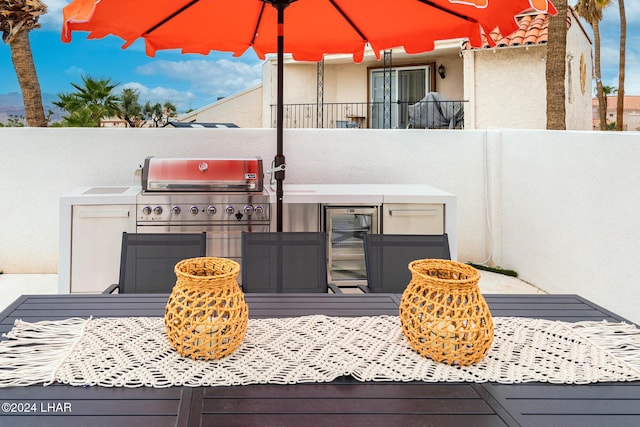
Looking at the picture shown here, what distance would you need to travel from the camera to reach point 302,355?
5.05 feet

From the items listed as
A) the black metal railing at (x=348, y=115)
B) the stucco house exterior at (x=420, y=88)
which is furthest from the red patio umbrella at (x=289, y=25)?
the black metal railing at (x=348, y=115)

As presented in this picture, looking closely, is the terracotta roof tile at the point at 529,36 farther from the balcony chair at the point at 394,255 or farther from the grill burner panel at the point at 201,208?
the balcony chair at the point at 394,255

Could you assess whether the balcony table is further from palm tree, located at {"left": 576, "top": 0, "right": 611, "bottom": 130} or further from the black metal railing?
palm tree, located at {"left": 576, "top": 0, "right": 611, "bottom": 130}

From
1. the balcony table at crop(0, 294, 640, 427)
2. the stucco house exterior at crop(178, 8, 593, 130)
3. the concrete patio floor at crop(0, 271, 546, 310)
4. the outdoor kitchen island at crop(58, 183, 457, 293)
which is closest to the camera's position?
the balcony table at crop(0, 294, 640, 427)

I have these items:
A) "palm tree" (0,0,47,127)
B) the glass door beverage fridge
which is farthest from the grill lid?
"palm tree" (0,0,47,127)

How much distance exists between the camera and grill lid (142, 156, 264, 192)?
4.33 m

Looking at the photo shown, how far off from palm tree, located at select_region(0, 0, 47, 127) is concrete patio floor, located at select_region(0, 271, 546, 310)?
92.6 inches

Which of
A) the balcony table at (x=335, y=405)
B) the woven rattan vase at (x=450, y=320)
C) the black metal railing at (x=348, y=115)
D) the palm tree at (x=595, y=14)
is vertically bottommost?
the balcony table at (x=335, y=405)

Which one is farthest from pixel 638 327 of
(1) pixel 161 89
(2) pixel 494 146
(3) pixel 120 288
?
(1) pixel 161 89

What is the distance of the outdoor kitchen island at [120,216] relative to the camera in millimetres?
4215

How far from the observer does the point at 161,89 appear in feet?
299

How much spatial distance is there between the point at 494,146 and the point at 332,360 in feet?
16.8

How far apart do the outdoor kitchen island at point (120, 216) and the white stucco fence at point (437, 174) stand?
3.28 ft

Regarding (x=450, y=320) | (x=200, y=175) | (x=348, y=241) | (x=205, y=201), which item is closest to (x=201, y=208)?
(x=205, y=201)
